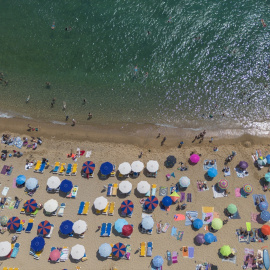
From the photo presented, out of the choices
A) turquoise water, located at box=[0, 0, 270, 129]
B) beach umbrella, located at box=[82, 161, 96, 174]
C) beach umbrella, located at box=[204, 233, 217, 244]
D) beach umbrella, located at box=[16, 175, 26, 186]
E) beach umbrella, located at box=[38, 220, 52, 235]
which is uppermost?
turquoise water, located at box=[0, 0, 270, 129]

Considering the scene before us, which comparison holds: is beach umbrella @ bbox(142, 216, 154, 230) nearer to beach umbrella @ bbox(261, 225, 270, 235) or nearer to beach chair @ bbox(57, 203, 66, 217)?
beach chair @ bbox(57, 203, 66, 217)

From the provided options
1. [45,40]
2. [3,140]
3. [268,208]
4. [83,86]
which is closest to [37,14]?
[45,40]

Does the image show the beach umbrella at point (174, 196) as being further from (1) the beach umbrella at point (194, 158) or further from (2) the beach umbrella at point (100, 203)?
(2) the beach umbrella at point (100, 203)

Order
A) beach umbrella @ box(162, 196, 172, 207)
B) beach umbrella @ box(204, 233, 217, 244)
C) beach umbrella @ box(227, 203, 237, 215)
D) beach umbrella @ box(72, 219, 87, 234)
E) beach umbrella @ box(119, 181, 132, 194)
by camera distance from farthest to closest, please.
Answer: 1. beach umbrella @ box(119, 181, 132, 194)
2. beach umbrella @ box(162, 196, 172, 207)
3. beach umbrella @ box(227, 203, 237, 215)
4. beach umbrella @ box(72, 219, 87, 234)
5. beach umbrella @ box(204, 233, 217, 244)

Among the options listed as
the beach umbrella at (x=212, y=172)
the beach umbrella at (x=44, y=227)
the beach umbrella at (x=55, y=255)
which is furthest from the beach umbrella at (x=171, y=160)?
the beach umbrella at (x=55, y=255)

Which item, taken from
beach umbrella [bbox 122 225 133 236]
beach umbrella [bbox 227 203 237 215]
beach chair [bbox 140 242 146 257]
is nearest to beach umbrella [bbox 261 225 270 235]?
beach umbrella [bbox 227 203 237 215]

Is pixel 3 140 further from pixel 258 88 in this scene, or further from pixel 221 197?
pixel 258 88

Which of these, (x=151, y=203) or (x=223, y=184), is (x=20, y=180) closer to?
(x=151, y=203)
